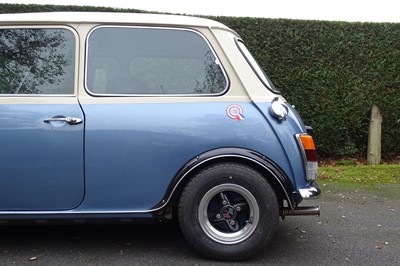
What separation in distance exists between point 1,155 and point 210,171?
156 cm

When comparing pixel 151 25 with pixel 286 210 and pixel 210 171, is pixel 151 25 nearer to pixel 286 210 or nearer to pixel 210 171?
pixel 210 171

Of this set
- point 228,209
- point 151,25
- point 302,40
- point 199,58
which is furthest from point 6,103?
point 302,40

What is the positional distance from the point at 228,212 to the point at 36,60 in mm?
1952

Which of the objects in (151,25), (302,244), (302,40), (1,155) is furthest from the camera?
(302,40)

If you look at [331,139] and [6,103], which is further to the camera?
[331,139]

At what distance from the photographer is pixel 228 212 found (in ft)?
10.8

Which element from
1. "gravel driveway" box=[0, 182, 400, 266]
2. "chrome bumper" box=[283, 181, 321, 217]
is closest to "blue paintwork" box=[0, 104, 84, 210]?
"gravel driveway" box=[0, 182, 400, 266]

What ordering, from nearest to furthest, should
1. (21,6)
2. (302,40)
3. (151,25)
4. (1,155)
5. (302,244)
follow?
1. (1,155)
2. (151,25)
3. (302,244)
4. (21,6)
5. (302,40)

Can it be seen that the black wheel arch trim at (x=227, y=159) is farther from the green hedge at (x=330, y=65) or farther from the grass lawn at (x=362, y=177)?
the green hedge at (x=330, y=65)

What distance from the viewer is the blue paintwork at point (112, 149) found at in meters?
3.16

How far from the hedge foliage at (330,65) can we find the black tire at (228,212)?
14.7 feet

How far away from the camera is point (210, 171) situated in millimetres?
3240

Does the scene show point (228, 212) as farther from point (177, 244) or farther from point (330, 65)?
point (330, 65)

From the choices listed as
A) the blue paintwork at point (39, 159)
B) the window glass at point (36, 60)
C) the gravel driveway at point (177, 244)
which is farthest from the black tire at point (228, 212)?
the window glass at point (36, 60)
